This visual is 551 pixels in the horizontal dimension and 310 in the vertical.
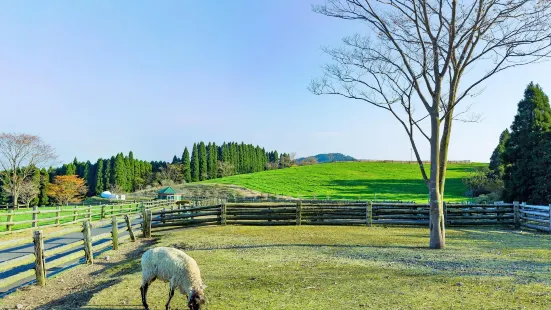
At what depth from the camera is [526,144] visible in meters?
29.4

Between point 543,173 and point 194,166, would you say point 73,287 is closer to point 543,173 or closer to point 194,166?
point 543,173

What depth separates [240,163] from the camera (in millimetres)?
102688

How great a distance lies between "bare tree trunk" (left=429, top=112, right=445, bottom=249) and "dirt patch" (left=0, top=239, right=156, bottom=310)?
898cm

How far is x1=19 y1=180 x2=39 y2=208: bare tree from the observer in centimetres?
5503

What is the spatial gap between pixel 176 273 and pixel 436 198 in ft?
30.3

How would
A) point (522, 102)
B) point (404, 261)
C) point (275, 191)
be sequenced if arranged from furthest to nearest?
point (275, 191) → point (522, 102) → point (404, 261)

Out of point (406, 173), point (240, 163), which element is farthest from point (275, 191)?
point (240, 163)

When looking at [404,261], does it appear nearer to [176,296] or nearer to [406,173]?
[176,296]

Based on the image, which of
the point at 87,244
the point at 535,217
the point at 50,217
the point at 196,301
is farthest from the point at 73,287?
the point at 535,217

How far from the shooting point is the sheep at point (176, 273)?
563cm

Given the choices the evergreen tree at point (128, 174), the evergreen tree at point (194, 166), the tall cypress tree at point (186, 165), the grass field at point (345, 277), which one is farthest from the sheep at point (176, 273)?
the evergreen tree at point (194, 166)

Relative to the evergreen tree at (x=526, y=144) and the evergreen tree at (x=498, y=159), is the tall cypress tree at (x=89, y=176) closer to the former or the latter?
the evergreen tree at (x=498, y=159)

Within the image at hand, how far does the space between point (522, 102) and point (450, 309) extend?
31318 mm

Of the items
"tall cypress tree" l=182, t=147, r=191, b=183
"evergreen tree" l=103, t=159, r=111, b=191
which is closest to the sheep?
"evergreen tree" l=103, t=159, r=111, b=191
